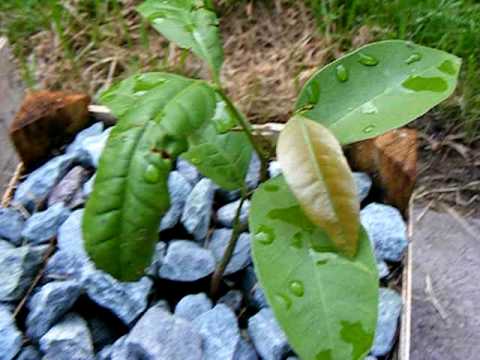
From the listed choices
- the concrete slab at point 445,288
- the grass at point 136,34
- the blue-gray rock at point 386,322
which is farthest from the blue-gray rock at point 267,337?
the grass at point 136,34

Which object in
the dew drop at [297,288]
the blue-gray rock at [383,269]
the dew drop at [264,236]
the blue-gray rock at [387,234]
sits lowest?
the blue-gray rock at [383,269]

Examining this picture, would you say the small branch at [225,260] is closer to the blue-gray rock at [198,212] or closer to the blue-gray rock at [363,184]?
the blue-gray rock at [198,212]

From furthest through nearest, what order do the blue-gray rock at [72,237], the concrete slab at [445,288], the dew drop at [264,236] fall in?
the concrete slab at [445,288], the blue-gray rock at [72,237], the dew drop at [264,236]

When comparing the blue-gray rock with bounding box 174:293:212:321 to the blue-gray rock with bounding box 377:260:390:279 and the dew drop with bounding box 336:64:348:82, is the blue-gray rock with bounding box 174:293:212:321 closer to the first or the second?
the blue-gray rock with bounding box 377:260:390:279

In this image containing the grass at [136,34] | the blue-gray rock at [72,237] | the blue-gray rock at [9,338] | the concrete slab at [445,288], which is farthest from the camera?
the grass at [136,34]

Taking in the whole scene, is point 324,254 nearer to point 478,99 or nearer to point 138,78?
point 138,78

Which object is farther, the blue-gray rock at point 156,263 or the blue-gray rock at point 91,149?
the blue-gray rock at point 91,149
